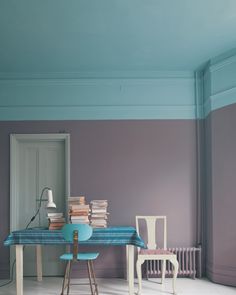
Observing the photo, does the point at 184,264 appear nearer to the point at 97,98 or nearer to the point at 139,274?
the point at 139,274

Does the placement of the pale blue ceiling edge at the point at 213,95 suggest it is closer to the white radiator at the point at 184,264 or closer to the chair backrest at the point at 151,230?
the chair backrest at the point at 151,230

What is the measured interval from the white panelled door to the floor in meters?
0.48

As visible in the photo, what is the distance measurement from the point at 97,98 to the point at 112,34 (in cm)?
156

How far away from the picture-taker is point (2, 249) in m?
5.92

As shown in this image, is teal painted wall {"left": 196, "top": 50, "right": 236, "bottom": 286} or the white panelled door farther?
the white panelled door

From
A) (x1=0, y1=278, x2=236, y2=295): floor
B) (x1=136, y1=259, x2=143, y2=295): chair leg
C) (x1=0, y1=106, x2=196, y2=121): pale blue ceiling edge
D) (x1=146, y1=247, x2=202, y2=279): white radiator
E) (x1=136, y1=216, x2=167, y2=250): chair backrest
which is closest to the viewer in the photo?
(x1=136, y1=259, x2=143, y2=295): chair leg

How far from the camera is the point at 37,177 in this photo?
6098 mm

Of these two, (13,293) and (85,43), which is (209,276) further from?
(85,43)

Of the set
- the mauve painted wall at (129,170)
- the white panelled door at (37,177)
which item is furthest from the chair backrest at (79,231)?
the white panelled door at (37,177)

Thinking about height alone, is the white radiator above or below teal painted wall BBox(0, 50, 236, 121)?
below

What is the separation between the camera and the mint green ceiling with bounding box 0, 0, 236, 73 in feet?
13.0

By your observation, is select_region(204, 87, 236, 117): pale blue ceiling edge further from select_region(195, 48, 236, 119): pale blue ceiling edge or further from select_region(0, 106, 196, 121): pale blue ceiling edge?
select_region(0, 106, 196, 121): pale blue ceiling edge

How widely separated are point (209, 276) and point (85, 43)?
3510 millimetres

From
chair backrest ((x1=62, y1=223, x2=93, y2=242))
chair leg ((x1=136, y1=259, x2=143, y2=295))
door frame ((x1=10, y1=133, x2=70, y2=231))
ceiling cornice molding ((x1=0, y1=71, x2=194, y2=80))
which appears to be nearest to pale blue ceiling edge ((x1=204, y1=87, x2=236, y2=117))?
ceiling cornice molding ((x1=0, y1=71, x2=194, y2=80))
